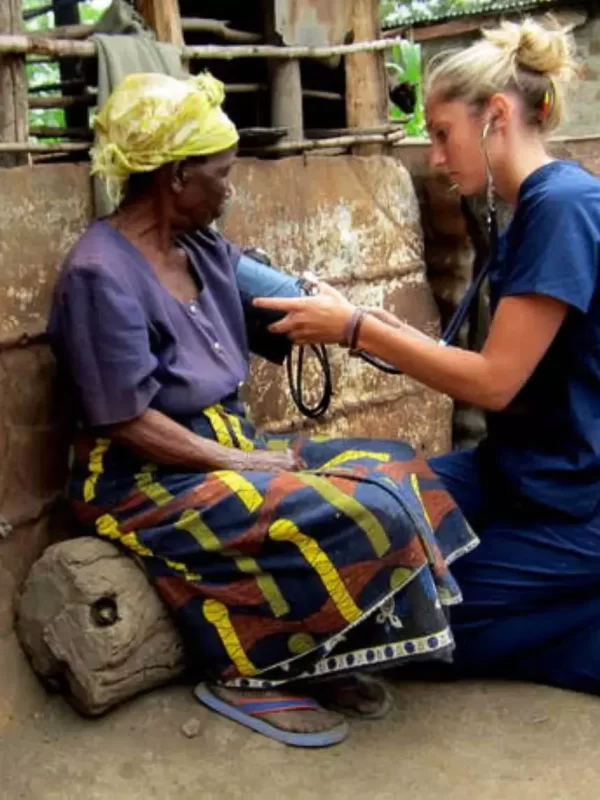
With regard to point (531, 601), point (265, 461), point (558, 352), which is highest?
point (558, 352)

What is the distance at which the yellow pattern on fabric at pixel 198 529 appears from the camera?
96.7 inches

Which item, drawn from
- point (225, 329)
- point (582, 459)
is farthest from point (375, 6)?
point (582, 459)

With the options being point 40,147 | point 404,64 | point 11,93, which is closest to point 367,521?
point 40,147

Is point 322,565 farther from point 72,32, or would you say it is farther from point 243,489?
point 72,32

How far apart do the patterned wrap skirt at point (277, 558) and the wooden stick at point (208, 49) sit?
947 millimetres

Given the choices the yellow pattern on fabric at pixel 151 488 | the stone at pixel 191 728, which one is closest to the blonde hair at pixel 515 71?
the yellow pattern on fabric at pixel 151 488

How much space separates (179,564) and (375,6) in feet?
7.41

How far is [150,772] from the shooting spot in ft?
7.85

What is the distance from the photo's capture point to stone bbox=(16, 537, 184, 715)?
97.3 inches

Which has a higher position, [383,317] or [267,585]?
[383,317]

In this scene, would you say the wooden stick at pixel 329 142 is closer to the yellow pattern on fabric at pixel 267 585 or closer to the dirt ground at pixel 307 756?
the yellow pattern on fabric at pixel 267 585

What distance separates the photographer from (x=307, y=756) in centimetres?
246

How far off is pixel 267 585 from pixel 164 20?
1.64 metres

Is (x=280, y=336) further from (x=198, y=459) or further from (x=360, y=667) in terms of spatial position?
(x=360, y=667)
